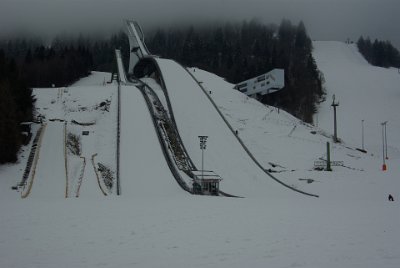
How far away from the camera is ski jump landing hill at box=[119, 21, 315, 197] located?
2169cm

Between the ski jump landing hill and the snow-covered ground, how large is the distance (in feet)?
0.39

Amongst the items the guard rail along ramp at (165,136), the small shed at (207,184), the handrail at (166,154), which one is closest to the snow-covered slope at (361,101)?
the guard rail along ramp at (165,136)

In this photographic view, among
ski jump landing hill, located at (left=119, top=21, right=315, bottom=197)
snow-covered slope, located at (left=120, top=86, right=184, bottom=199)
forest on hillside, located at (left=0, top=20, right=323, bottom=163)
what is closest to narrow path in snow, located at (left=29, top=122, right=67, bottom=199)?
forest on hillside, located at (left=0, top=20, right=323, bottom=163)

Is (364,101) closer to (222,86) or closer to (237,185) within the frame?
(222,86)

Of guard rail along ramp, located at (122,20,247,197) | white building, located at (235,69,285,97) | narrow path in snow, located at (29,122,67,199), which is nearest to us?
narrow path in snow, located at (29,122,67,199)

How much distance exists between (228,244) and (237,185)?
1495 centimetres

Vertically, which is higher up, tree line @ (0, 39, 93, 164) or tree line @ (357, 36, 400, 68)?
tree line @ (357, 36, 400, 68)

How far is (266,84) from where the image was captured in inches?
1785

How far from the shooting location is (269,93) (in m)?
49.2

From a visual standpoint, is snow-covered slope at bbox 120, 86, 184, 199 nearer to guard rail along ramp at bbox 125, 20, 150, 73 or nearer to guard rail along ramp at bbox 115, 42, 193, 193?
guard rail along ramp at bbox 115, 42, 193, 193

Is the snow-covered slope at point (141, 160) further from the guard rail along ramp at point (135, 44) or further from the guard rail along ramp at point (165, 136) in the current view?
the guard rail along ramp at point (135, 44)

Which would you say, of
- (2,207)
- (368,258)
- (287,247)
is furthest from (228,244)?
(2,207)

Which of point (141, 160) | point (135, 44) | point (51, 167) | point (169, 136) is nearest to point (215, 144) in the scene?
point (169, 136)

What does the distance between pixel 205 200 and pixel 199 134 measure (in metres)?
14.5
